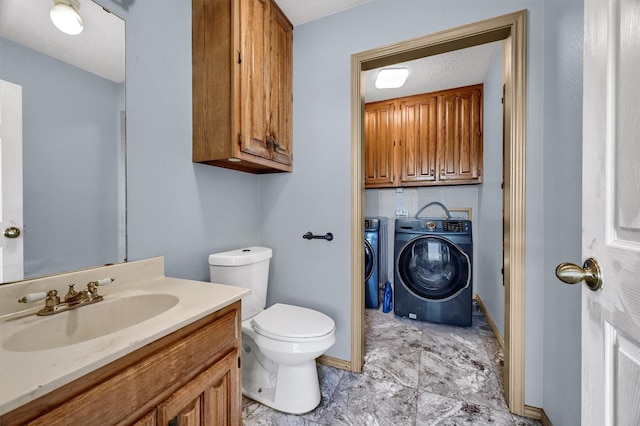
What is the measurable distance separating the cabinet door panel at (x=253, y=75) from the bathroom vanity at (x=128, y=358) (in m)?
0.80

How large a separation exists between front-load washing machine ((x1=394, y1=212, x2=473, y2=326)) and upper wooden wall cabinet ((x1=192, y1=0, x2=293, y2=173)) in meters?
1.60

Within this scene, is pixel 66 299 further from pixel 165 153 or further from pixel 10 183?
pixel 165 153

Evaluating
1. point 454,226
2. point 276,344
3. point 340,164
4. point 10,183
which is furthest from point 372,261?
point 10,183

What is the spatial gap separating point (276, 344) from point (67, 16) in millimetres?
1607

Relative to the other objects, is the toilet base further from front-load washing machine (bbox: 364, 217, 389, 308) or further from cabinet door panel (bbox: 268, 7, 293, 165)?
front-load washing machine (bbox: 364, 217, 389, 308)

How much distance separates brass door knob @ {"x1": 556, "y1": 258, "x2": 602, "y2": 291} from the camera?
19.6 inches

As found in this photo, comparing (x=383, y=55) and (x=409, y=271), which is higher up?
(x=383, y=55)

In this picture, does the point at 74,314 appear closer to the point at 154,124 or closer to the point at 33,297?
the point at 33,297

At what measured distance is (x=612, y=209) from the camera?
48cm

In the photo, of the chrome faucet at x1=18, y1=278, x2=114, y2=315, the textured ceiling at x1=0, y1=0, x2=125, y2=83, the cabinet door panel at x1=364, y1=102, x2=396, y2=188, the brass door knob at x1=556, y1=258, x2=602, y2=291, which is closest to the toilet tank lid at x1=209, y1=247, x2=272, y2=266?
the chrome faucet at x1=18, y1=278, x2=114, y2=315

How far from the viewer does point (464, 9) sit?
138 centimetres

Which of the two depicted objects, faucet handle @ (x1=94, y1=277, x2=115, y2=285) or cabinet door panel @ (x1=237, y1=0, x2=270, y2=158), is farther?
cabinet door panel @ (x1=237, y1=0, x2=270, y2=158)

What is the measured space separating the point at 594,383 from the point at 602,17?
0.75m

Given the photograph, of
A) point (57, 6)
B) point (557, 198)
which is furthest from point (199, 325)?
point (557, 198)
